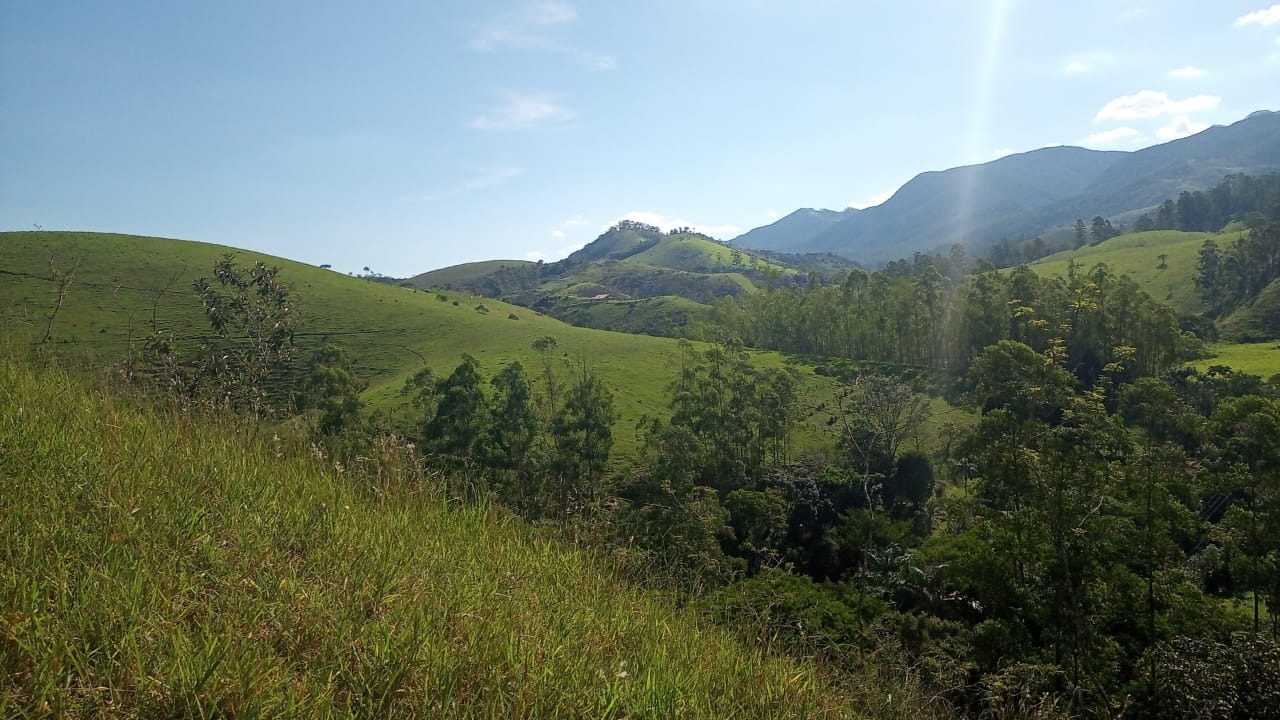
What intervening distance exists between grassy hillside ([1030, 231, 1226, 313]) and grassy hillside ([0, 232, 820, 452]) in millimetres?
77369

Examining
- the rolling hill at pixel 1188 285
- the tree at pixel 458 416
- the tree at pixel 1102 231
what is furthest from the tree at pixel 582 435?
the tree at pixel 1102 231

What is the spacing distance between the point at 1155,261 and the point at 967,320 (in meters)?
85.0

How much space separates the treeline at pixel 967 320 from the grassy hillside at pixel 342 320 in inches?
624

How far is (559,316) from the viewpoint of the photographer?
594 ft

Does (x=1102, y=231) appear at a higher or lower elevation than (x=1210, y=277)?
higher

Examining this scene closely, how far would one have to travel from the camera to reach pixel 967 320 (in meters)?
71.9

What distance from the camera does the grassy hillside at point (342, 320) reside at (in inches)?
2655

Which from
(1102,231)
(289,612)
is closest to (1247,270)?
(1102,231)

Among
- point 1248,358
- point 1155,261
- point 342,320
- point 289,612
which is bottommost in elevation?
point 1248,358

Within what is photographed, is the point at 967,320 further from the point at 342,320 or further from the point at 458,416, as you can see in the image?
the point at 342,320

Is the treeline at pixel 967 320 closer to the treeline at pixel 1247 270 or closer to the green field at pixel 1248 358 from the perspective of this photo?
the green field at pixel 1248 358

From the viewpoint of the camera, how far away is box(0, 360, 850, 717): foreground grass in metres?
2.37

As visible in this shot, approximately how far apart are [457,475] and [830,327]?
3483 inches

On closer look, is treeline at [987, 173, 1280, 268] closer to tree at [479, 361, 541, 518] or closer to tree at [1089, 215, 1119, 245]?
tree at [1089, 215, 1119, 245]
